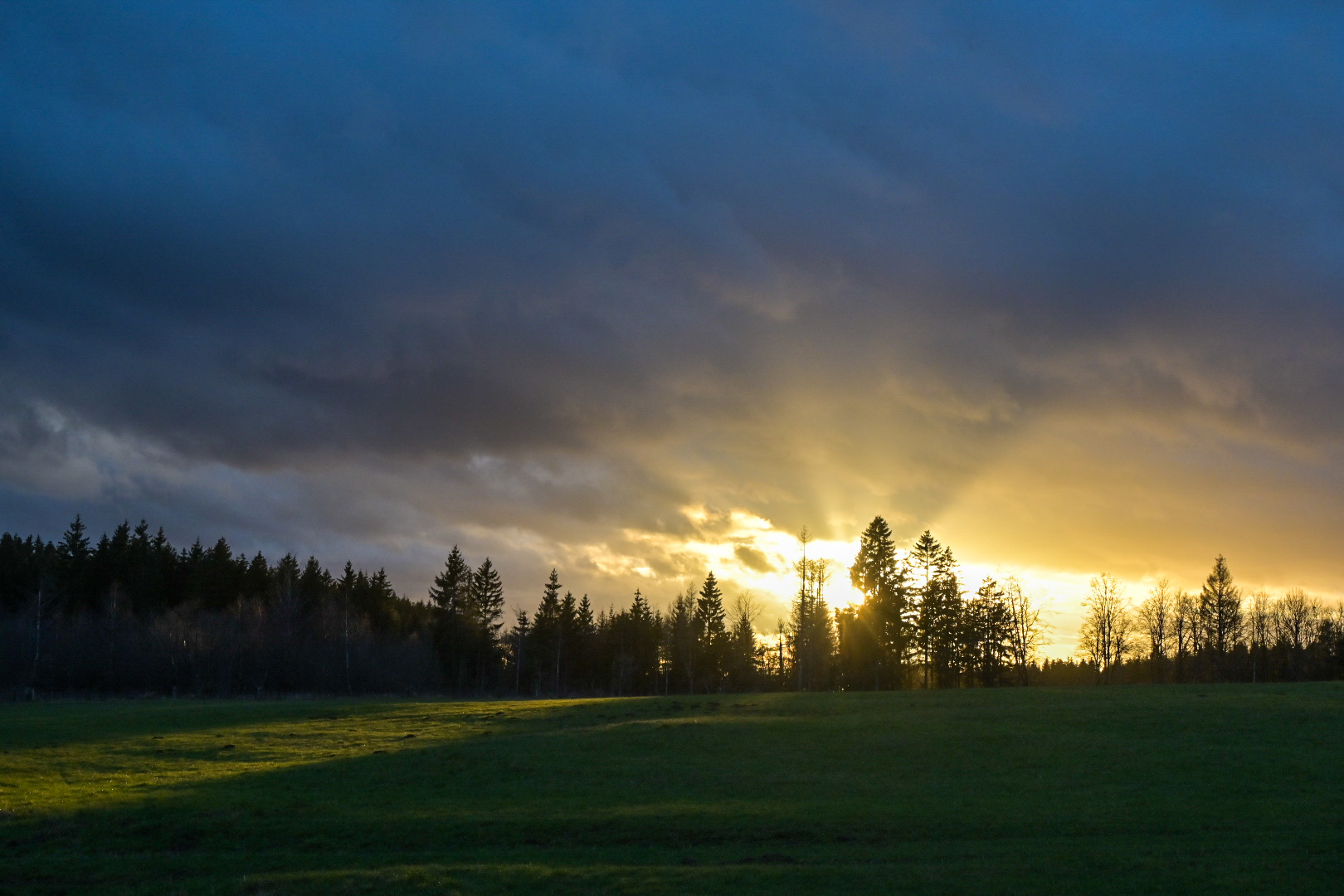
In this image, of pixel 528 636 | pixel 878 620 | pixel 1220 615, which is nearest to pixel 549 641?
pixel 528 636

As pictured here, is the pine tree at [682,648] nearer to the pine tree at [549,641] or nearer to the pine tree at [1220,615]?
the pine tree at [549,641]

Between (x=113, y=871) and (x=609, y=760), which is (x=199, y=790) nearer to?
(x=113, y=871)

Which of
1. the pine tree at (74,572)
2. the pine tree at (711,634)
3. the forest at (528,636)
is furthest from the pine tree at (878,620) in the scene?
the pine tree at (74,572)

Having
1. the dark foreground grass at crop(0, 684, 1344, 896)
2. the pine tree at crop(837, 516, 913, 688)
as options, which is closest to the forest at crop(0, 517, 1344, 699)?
the pine tree at crop(837, 516, 913, 688)

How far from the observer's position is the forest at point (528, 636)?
107062mm

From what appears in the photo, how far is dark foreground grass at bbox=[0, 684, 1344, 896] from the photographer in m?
22.0

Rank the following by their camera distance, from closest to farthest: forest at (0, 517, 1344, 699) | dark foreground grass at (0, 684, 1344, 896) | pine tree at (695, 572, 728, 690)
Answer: dark foreground grass at (0, 684, 1344, 896)
forest at (0, 517, 1344, 699)
pine tree at (695, 572, 728, 690)

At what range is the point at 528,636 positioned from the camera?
474 feet

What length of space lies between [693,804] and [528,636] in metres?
117

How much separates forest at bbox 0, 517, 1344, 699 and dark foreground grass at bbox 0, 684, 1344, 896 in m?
52.9

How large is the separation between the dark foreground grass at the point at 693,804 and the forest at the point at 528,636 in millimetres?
52938

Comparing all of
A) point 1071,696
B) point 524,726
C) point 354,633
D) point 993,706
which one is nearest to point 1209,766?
point 993,706

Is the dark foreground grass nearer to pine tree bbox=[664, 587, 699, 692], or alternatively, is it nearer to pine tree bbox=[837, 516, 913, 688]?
pine tree bbox=[837, 516, 913, 688]

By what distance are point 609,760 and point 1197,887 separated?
27120 millimetres
